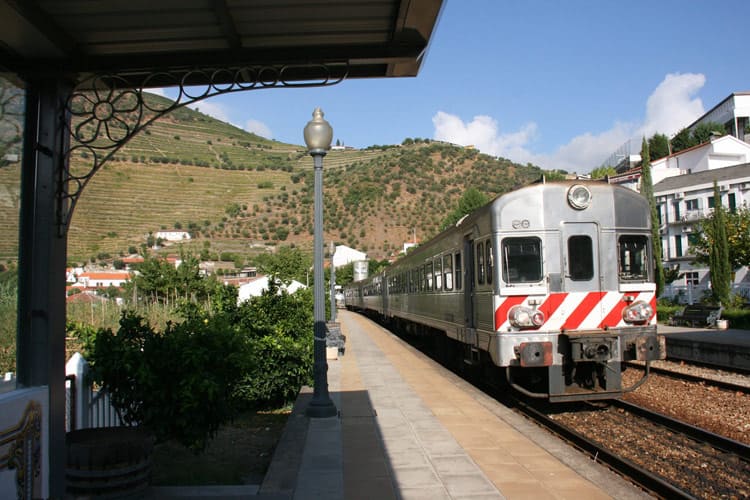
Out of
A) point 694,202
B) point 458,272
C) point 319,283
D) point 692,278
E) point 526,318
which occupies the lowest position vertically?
point 526,318

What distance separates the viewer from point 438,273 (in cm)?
1499

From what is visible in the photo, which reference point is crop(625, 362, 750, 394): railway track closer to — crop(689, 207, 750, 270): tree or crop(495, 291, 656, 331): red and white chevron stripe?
crop(495, 291, 656, 331): red and white chevron stripe

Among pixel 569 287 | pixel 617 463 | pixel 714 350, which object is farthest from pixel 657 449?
pixel 714 350

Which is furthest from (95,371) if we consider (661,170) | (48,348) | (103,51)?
(661,170)

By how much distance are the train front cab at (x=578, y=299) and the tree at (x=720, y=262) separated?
2250 cm

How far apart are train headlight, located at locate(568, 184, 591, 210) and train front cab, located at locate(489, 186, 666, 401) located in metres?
0.09

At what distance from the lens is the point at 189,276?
82.9 ft

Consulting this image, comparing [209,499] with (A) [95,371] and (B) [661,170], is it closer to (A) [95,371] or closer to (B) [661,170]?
(A) [95,371]

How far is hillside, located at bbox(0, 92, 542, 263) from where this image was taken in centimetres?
7569

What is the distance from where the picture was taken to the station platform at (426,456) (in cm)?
564

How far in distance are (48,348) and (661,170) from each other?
57361mm

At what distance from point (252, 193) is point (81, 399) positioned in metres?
96.3

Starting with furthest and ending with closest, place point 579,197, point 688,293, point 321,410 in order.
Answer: point 688,293
point 579,197
point 321,410

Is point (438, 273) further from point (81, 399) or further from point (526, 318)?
point (81, 399)
